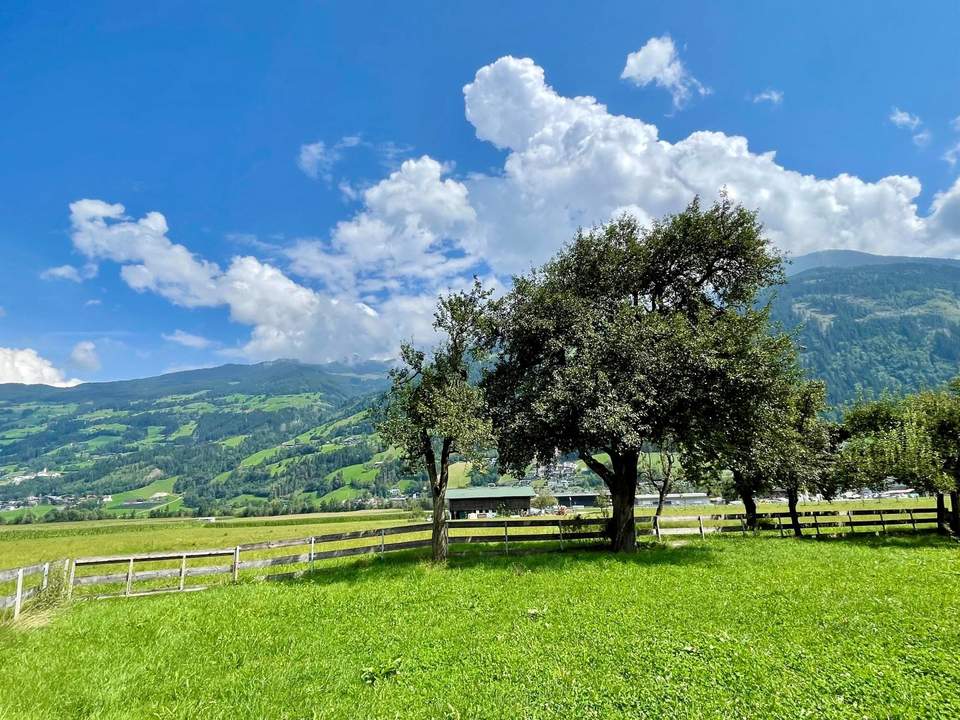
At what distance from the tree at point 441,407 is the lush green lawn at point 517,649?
17.3 feet

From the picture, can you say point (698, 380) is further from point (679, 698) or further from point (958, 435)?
point (958, 435)

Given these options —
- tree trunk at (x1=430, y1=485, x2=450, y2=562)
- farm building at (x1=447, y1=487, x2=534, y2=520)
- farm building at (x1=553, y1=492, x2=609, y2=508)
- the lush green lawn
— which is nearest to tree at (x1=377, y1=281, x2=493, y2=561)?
tree trunk at (x1=430, y1=485, x2=450, y2=562)

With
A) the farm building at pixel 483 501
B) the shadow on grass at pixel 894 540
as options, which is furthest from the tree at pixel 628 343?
the farm building at pixel 483 501

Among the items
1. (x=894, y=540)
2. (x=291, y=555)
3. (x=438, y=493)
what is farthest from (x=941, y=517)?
(x=291, y=555)

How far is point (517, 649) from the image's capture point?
951 centimetres

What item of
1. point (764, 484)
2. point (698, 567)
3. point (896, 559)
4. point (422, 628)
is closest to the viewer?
point (422, 628)

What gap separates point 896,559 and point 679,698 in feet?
59.0

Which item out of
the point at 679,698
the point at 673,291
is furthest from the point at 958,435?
the point at 679,698

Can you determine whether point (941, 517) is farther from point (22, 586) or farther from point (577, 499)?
point (577, 499)

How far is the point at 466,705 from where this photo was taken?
7.36m

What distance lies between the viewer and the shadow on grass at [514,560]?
17688 mm

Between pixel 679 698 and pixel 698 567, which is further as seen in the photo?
pixel 698 567

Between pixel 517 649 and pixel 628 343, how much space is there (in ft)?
45.0

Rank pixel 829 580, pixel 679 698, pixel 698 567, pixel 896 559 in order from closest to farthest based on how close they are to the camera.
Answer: pixel 679 698 → pixel 829 580 → pixel 698 567 → pixel 896 559
